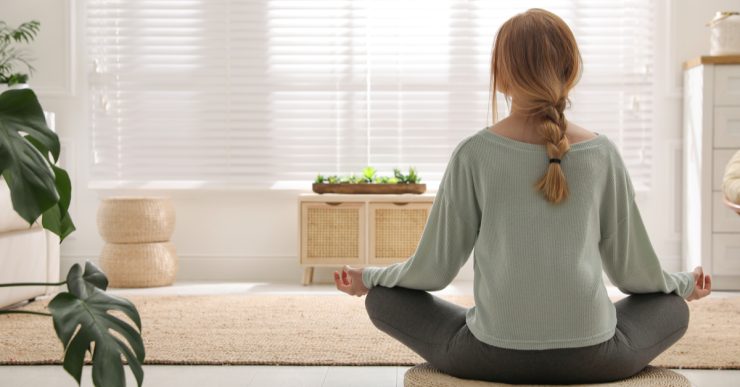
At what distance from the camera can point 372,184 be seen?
484 centimetres

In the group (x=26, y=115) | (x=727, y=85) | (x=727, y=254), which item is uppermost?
(x=727, y=85)

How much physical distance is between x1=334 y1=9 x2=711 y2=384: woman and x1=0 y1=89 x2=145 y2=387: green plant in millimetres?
631

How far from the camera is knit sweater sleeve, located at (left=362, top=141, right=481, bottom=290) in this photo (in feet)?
5.71

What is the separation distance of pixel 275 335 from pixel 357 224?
1.69 metres

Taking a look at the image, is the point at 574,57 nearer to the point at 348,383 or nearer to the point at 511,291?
the point at 511,291

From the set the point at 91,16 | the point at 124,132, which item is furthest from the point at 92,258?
the point at 91,16

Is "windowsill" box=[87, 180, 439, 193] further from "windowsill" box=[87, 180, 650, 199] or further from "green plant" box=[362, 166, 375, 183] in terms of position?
"green plant" box=[362, 166, 375, 183]

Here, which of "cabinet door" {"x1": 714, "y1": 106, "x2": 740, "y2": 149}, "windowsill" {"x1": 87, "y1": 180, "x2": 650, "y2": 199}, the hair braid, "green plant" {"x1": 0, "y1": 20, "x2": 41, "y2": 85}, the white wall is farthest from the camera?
"windowsill" {"x1": 87, "y1": 180, "x2": 650, "y2": 199}

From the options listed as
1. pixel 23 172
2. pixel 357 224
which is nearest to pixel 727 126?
pixel 357 224

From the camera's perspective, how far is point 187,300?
4.08m

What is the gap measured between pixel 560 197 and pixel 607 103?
3626 millimetres

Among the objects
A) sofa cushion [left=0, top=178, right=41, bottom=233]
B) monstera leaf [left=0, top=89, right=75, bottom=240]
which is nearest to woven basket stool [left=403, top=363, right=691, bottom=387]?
monstera leaf [left=0, top=89, right=75, bottom=240]

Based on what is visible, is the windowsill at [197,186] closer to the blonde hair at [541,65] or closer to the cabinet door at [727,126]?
the cabinet door at [727,126]

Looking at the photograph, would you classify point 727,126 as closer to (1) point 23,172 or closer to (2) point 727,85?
(2) point 727,85
